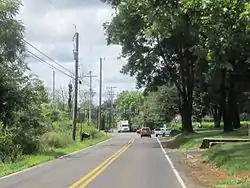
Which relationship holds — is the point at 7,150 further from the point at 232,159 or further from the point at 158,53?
the point at 158,53

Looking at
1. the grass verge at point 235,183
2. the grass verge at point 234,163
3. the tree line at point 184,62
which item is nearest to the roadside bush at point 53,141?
the tree line at point 184,62

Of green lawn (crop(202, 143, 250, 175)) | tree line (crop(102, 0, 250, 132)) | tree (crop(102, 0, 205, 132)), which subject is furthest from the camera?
tree (crop(102, 0, 205, 132))

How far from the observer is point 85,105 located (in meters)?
121

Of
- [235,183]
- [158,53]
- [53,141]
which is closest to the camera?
[235,183]

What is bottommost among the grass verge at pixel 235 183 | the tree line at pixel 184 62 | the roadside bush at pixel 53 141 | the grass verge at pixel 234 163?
the grass verge at pixel 235 183

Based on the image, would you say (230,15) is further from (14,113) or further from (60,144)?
(60,144)

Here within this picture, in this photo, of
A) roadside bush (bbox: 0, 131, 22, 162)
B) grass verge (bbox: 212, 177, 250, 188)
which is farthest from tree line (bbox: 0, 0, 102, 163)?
grass verge (bbox: 212, 177, 250, 188)

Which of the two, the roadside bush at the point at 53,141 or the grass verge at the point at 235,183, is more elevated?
the roadside bush at the point at 53,141

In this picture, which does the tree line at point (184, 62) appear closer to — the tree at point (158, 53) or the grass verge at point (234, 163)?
the tree at point (158, 53)

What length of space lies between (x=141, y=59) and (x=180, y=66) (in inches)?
239

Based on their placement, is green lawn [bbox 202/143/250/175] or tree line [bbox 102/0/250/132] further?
tree line [bbox 102/0/250/132]

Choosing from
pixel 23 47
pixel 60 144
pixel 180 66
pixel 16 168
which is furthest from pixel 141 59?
pixel 16 168

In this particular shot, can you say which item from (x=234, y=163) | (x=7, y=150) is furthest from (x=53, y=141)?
(x=234, y=163)

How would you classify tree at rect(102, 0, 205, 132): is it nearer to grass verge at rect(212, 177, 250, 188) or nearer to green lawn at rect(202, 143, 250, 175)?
green lawn at rect(202, 143, 250, 175)
